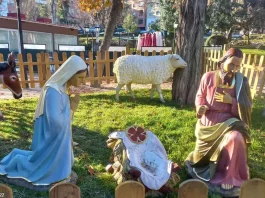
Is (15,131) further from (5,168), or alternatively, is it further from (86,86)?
(86,86)

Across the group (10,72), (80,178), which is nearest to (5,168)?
(80,178)

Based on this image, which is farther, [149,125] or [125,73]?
[125,73]

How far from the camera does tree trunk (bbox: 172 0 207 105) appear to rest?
681 centimetres

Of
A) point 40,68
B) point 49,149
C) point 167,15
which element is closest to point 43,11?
point 167,15

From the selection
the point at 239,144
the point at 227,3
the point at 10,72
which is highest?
the point at 227,3

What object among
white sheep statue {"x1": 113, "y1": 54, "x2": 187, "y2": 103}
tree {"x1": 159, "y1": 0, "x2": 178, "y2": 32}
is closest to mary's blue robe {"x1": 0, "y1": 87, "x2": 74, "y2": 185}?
white sheep statue {"x1": 113, "y1": 54, "x2": 187, "y2": 103}

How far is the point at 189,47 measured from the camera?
281 inches

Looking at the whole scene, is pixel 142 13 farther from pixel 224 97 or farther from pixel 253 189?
pixel 253 189

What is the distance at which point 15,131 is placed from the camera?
5.42m

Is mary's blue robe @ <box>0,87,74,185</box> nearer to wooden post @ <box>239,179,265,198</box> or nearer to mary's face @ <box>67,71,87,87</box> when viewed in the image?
mary's face @ <box>67,71,87,87</box>

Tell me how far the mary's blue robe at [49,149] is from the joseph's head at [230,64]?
175 centimetres

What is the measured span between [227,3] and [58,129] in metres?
24.2

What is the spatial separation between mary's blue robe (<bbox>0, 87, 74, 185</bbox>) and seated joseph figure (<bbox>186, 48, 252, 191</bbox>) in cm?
154

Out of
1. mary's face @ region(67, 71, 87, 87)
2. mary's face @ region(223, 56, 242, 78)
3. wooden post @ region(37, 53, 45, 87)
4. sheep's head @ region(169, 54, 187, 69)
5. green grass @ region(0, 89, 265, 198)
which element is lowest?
green grass @ region(0, 89, 265, 198)
